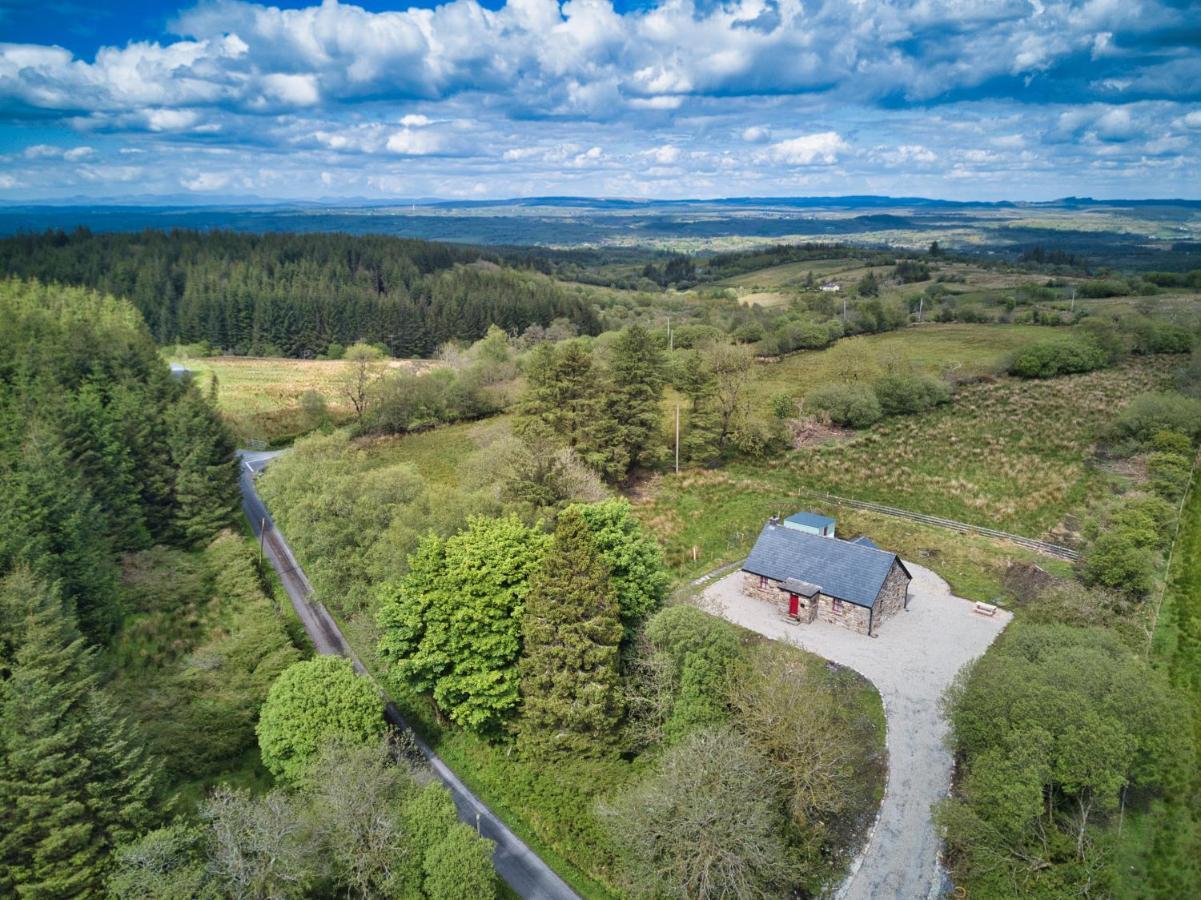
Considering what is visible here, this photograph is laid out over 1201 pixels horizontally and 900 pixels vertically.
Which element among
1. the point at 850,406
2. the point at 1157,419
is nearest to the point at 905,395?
the point at 850,406

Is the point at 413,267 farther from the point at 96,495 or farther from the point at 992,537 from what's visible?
the point at 992,537

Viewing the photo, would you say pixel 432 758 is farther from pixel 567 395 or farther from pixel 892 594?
pixel 567 395

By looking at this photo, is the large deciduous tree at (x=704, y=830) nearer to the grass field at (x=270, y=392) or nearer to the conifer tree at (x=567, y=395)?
the conifer tree at (x=567, y=395)

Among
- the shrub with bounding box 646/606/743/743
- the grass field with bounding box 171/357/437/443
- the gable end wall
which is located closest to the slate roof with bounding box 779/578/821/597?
the gable end wall

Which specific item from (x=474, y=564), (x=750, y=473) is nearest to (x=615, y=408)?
(x=750, y=473)

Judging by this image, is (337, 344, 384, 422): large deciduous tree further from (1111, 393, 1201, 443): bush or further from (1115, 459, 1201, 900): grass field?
(1111, 393, 1201, 443): bush
